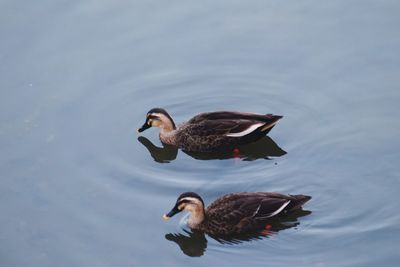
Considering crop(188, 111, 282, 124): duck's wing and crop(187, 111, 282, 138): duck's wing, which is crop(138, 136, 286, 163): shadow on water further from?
crop(188, 111, 282, 124): duck's wing

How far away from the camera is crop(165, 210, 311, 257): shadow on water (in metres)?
10.8

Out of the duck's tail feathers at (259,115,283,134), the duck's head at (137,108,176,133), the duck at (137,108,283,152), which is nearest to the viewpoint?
the duck's tail feathers at (259,115,283,134)

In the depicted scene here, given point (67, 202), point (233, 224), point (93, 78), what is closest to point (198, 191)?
point (233, 224)

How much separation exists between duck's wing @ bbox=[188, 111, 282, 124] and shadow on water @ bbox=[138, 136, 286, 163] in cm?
37

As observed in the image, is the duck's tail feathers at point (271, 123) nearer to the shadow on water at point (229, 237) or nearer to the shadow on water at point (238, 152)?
the shadow on water at point (238, 152)

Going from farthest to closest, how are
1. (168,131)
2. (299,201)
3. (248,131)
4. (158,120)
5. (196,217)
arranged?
1. (168,131)
2. (158,120)
3. (248,131)
4. (196,217)
5. (299,201)

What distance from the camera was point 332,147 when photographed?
12.0 meters

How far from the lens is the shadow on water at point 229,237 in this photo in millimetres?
10766

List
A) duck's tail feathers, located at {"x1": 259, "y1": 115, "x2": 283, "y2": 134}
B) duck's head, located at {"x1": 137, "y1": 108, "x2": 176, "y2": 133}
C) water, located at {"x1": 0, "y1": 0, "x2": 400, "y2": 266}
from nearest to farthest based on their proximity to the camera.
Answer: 1. water, located at {"x1": 0, "y1": 0, "x2": 400, "y2": 266}
2. duck's tail feathers, located at {"x1": 259, "y1": 115, "x2": 283, "y2": 134}
3. duck's head, located at {"x1": 137, "y1": 108, "x2": 176, "y2": 133}

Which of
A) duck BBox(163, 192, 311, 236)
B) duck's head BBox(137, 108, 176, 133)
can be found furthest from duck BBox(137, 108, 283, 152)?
duck BBox(163, 192, 311, 236)

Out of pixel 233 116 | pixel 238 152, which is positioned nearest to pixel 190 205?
pixel 238 152

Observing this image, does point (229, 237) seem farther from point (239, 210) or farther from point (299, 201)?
point (299, 201)

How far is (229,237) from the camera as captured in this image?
10875 millimetres

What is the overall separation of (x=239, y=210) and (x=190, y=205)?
1.93 ft
